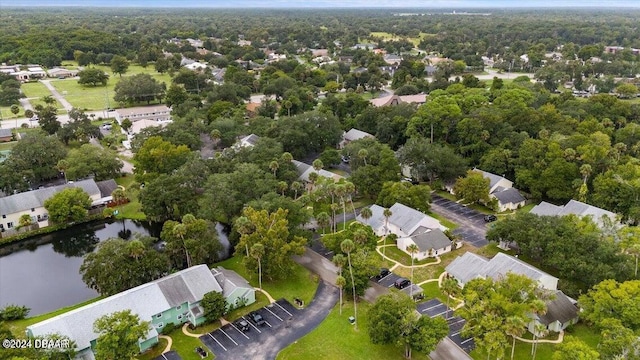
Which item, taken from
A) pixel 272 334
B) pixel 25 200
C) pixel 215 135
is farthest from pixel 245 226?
pixel 215 135

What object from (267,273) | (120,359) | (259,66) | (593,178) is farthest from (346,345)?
(259,66)

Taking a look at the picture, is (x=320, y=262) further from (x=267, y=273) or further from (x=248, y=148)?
(x=248, y=148)

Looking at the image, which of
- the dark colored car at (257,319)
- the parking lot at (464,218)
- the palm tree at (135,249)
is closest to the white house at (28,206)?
the palm tree at (135,249)

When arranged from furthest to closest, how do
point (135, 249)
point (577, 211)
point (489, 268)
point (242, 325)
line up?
point (577, 211)
point (489, 268)
point (135, 249)
point (242, 325)

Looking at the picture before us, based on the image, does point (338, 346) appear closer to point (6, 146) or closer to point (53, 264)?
point (53, 264)

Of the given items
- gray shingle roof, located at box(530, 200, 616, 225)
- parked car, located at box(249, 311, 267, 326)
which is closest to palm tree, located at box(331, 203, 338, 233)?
parked car, located at box(249, 311, 267, 326)
